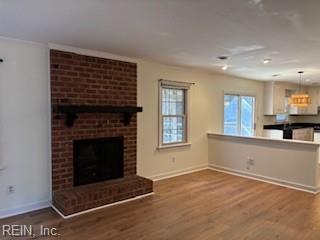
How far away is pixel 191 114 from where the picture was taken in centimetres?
580

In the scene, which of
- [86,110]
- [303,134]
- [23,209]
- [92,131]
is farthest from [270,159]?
[23,209]

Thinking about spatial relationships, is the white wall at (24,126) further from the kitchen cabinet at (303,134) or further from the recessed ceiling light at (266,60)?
the kitchen cabinet at (303,134)

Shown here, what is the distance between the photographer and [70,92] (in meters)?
3.88

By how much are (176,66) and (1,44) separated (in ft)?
10.4

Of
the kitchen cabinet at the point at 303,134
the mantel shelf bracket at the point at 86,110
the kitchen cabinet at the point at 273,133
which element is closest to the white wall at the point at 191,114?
the mantel shelf bracket at the point at 86,110

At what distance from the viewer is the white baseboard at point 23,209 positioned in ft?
11.3

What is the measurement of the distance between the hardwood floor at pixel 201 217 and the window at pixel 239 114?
2518mm

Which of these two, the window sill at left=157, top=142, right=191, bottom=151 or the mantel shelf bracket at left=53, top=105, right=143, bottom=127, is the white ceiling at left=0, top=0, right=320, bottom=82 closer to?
the mantel shelf bracket at left=53, top=105, right=143, bottom=127

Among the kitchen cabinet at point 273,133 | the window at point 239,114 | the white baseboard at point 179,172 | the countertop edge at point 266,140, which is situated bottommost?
the white baseboard at point 179,172

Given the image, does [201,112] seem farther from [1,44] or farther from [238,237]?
[1,44]

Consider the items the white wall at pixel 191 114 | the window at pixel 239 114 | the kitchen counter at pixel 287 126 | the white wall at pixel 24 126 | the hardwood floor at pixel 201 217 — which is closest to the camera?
the hardwood floor at pixel 201 217

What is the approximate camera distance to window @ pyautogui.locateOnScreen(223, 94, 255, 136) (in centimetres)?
684

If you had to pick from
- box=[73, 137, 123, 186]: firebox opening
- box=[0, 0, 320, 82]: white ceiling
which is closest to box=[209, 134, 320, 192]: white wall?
box=[0, 0, 320, 82]: white ceiling

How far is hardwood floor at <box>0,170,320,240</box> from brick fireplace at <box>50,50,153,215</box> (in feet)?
0.89
